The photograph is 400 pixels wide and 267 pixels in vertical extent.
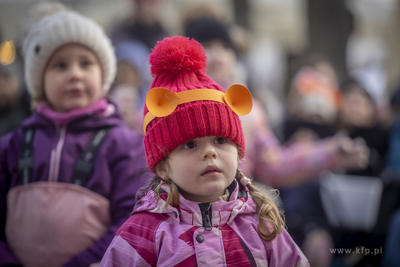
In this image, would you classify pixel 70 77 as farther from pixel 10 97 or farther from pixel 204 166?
pixel 10 97

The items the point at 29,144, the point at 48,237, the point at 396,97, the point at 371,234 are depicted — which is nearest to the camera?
the point at 48,237

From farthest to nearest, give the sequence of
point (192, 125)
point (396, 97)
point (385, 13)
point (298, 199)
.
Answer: point (385, 13) → point (396, 97) → point (298, 199) → point (192, 125)

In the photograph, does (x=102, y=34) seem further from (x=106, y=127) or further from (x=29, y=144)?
(x=29, y=144)

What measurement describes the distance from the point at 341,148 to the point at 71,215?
151 cm

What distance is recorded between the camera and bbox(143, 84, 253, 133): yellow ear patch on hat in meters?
1.19

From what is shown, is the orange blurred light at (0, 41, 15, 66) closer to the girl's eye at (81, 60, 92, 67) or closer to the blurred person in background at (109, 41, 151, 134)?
the blurred person in background at (109, 41, 151, 134)

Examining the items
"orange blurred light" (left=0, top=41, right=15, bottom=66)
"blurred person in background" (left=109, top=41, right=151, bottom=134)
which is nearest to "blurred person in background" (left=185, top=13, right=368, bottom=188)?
"blurred person in background" (left=109, top=41, right=151, bottom=134)

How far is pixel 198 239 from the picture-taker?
1213 millimetres

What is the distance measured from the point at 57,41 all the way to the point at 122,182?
0.73 meters

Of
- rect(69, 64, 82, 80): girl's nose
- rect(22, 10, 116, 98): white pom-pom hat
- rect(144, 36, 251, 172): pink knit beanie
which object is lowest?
rect(144, 36, 251, 172): pink knit beanie

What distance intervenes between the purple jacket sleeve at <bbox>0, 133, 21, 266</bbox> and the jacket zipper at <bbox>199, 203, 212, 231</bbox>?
881 mm

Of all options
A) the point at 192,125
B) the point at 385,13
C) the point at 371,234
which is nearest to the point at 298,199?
the point at 371,234

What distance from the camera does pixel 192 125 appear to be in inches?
47.6

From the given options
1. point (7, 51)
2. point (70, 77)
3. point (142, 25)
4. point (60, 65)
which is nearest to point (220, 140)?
point (70, 77)
